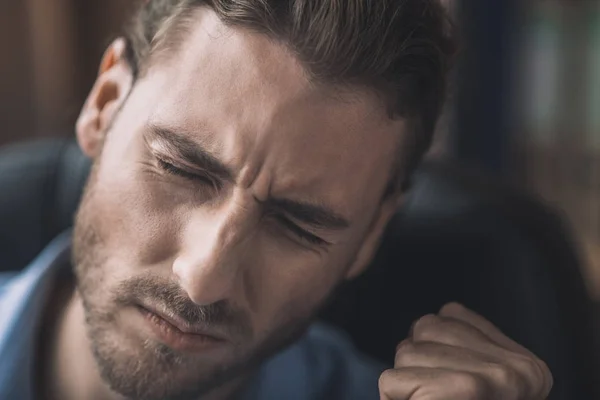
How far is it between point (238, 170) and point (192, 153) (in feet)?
0.12

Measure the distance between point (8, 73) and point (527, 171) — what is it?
2.90 feet

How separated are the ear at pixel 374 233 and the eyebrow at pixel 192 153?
150 mm

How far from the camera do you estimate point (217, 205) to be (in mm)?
582

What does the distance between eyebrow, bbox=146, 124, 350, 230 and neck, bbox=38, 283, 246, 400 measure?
0.17 meters

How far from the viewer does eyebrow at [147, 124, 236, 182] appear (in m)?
0.57

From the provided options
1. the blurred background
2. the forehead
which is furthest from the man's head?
the blurred background

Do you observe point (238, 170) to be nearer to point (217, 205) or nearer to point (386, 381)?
point (217, 205)

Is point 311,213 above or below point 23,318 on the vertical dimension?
above

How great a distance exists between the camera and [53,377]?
70 centimetres

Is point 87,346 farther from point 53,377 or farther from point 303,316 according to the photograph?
point 303,316

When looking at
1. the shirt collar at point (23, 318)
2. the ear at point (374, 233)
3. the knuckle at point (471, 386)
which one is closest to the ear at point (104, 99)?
the shirt collar at point (23, 318)

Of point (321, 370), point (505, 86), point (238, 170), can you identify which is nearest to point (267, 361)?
point (321, 370)

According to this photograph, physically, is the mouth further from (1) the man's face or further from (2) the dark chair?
(2) the dark chair

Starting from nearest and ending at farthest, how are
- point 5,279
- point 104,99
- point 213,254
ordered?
point 213,254 < point 104,99 < point 5,279
